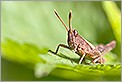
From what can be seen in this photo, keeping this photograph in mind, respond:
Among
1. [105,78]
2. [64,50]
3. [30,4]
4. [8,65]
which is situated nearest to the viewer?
[64,50]

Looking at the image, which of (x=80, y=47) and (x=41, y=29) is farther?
(x=41, y=29)

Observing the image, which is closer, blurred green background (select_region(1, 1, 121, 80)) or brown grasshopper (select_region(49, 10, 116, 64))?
brown grasshopper (select_region(49, 10, 116, 64))

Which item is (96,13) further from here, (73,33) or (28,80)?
(73,33)

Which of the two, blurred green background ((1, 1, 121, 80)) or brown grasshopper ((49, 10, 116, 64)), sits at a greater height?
blurred green background ((1, 1, 121, 80))

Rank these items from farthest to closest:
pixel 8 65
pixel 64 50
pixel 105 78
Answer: pixel 8 65, pixel 105 78, pixel 64 50

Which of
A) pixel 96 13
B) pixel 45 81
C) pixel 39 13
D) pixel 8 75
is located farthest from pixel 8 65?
pixel 96 13

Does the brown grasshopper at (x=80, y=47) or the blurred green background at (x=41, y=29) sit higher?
the blurred green background at (x=41, y=29)

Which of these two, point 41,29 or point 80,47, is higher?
point 41,29

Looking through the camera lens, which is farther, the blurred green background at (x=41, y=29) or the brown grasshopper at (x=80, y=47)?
the blurred green background at (x=41, y=29)
